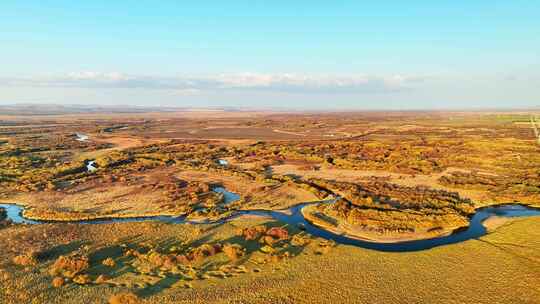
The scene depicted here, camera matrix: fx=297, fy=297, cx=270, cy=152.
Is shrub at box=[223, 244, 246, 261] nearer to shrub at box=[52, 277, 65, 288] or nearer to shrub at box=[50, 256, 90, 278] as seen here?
shrub at box=[50, 256, 90, 278]

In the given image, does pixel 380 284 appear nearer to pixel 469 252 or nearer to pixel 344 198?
pixel 469 252

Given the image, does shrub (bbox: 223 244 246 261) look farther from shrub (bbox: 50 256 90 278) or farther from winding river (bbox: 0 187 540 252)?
shrub (bbox: 50 256 90 278)

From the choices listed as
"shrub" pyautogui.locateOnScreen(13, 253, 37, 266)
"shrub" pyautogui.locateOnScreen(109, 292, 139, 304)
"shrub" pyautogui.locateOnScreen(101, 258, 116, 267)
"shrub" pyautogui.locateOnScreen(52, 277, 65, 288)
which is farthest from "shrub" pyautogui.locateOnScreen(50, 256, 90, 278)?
"shrub" pyautogui.locateOnScreen(109, 292, 139, 304)

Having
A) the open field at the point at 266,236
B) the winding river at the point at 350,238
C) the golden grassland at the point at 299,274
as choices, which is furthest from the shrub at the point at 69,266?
the winding river at the point at 350,238

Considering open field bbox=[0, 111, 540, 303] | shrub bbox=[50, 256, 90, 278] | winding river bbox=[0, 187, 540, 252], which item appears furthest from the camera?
winding river bbox=[0, 187, 540, 252]

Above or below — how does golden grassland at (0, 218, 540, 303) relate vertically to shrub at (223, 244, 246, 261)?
below

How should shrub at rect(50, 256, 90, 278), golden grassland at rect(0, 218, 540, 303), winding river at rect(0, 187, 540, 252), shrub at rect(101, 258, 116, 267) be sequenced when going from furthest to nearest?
winding river at rect(0, 187, 540, 252), shrub at rect(101, 258, 116, 267), shrub at rect(50, 256, 90, 278), golden grassland at rect(0, 218, 540, 303)

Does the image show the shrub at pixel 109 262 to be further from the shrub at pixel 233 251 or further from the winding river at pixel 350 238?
the winding river at pixel 350 238

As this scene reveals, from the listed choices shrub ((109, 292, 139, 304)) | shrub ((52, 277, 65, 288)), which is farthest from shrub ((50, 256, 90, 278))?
shrub ((109, 292, 139, 304))

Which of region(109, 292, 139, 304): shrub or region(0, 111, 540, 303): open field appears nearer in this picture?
region(109, 292, 139, 304): shrub
